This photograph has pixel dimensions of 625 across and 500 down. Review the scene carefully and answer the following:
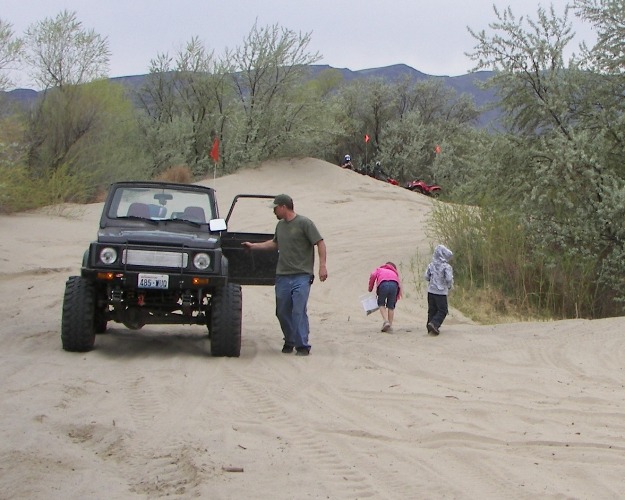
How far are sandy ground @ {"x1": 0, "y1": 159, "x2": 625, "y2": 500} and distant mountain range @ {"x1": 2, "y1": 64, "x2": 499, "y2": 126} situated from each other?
361 inches

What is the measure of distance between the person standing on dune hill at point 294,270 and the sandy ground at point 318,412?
0.30 metres

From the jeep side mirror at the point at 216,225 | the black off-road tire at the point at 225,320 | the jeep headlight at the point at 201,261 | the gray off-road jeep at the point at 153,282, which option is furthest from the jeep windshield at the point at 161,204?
the black off-road tire at the point at 225,320

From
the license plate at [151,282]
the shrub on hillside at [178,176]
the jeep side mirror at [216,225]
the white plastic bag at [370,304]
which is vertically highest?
the shrub on hillside at [178,176]

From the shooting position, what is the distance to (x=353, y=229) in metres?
25.3

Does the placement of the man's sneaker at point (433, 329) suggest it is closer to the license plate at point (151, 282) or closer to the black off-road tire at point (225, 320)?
the black off-road tire at point (225, 320)

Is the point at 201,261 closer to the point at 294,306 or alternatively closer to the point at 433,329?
the point at 294,306

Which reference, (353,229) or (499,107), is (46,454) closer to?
(499,107)

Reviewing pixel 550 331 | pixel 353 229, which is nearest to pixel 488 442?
pixel 550 331

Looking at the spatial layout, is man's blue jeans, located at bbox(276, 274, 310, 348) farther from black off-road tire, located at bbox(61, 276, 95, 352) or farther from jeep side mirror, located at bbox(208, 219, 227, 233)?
black off-road tire, located at bbox(61, 276, 95, 352)

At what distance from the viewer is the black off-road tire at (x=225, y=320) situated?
379 inches

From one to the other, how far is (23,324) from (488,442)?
24.7 feet

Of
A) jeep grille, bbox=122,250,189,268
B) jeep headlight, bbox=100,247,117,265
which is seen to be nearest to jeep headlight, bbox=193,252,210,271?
jeep grille, bbox=122,250,189,268

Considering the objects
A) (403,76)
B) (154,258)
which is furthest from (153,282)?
(403,76)

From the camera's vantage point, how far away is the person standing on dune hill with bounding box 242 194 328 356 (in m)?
10.3
